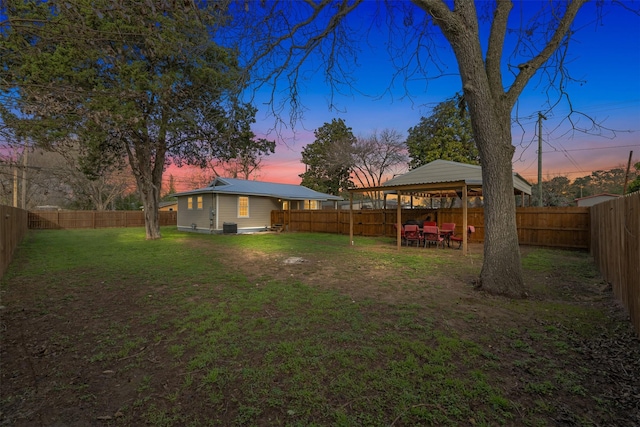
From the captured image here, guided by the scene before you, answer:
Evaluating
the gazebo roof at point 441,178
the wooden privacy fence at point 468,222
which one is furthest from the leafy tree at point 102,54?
the wooden privacy fence at point 468,222

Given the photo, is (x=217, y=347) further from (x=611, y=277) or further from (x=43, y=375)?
(x=611, y=277)

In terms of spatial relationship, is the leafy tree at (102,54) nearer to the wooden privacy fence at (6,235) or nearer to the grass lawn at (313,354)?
the grass lawn at (313,354)

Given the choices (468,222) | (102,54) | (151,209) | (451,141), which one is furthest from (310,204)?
(102,54)

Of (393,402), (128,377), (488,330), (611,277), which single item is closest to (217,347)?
(128,377)

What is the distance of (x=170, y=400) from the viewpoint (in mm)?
2455

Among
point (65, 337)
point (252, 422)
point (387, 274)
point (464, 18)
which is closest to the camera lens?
point (252, 422)

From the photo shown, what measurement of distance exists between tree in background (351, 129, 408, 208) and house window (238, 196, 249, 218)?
490 inches

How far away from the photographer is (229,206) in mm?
19906

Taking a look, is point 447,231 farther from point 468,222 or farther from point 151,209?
point 151,209

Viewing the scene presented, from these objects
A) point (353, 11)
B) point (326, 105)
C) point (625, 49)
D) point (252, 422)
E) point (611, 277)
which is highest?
point (353, 11)

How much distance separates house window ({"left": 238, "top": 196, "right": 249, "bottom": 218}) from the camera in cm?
2047

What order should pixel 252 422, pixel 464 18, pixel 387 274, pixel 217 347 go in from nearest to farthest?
pixel 252 422 → pixel 217 347 → pixel 464 18 → pixel 387 274

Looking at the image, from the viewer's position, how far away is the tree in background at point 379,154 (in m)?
27.7

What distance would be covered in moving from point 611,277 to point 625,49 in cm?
446
